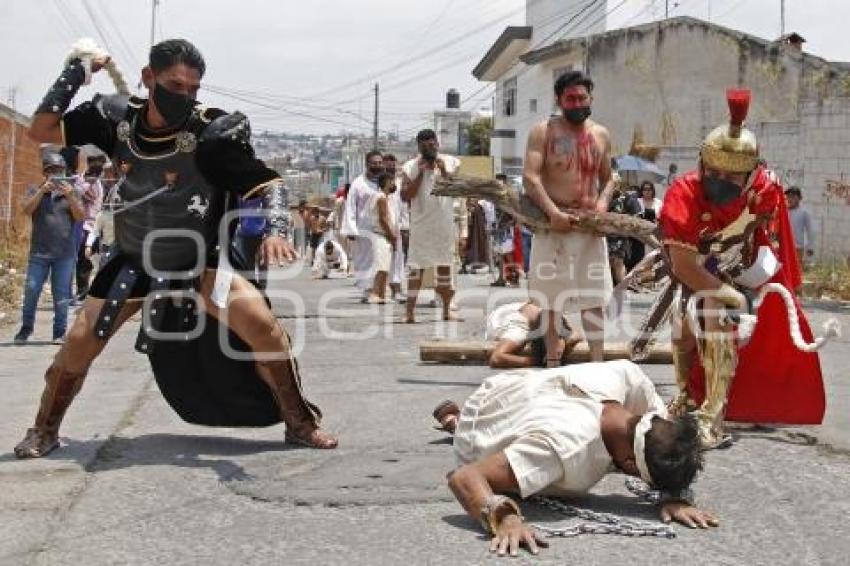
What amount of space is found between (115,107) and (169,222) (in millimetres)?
607

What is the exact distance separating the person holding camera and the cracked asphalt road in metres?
3.22

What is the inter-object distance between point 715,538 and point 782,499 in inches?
27.8

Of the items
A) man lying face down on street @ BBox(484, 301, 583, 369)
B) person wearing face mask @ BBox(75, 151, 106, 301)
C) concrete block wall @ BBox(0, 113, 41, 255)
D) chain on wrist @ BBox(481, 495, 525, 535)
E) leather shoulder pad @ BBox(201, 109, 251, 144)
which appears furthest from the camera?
concrete block wall @ BBox(0, 113, 41, 255)

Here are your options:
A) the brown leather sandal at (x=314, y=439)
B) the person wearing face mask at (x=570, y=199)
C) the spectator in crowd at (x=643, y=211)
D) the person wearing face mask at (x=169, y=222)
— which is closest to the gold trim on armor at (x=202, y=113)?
the person wearing face mask at (x=169, y=222)

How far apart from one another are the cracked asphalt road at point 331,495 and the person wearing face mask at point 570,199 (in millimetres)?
752

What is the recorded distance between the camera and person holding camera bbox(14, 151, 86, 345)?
1069cm

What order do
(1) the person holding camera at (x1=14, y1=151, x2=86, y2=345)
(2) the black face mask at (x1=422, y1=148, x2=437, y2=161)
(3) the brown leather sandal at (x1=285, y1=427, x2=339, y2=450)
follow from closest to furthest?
(3) the brown leather sandal at (x1=285, y1=427, x2=339, y2=450) < (1) the person holding camera at (x1=14, y1=151, x2=86, y2=345) < (2) the black face mask at (x1=422, y1=148, x2=437, y2=161)

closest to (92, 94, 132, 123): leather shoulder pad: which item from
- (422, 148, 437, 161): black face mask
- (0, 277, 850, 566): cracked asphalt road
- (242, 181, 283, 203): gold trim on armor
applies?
(242, 181, 283, 203): gold trim on armor

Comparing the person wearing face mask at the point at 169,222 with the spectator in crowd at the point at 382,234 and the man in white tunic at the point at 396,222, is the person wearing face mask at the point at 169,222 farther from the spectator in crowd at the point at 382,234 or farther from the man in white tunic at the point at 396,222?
the man in white tunic at the point at 396,222

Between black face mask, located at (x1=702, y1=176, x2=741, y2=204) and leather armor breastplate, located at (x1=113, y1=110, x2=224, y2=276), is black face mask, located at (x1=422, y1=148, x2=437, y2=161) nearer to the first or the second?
black face mask, located at (x1=702, y1=176, x2=741, y2=204)

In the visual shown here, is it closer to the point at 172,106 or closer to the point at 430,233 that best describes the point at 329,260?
the point at 430,233

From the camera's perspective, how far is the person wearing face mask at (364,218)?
48.6ft

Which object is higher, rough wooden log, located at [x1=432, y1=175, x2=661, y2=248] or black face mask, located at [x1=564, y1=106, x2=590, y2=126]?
black face mask, located at [x1=564, y1=106, x2=590, y2=126]

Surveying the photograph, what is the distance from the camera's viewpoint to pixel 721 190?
239 inches
